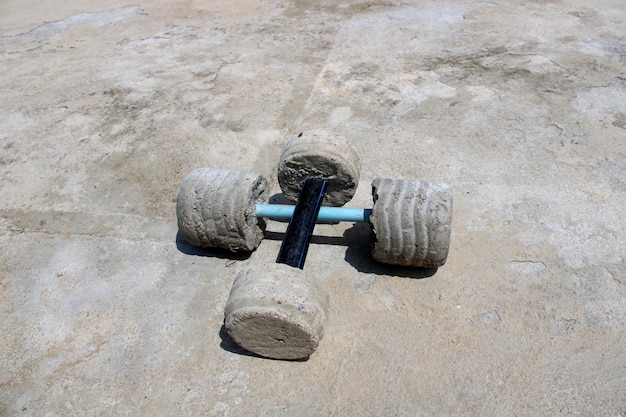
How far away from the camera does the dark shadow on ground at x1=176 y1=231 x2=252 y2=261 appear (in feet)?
13.3

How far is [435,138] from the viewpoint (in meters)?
5.27

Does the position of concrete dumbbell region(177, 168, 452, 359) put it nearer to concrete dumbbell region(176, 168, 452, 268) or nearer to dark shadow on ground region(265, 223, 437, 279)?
concrete dumbbell region(176, 168, 452, 268)

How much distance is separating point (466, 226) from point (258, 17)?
5817mm

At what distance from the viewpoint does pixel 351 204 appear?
4.56m

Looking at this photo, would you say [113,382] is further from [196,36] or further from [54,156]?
[196,36]

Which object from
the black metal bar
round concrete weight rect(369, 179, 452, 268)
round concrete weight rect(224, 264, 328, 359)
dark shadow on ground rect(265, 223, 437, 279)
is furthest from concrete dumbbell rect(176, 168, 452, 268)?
round concrete weight rect(224, 264, 328, 359)

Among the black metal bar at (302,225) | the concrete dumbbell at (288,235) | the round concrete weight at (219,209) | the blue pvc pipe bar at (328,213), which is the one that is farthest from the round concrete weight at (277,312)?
the blue pvc pipe bar at (328,213)

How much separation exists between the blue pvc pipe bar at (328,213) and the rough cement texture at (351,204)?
38 centimetres

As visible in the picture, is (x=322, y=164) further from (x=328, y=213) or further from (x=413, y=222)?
(x=413, y=222)

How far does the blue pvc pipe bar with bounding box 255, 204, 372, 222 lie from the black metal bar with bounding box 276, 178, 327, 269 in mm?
97

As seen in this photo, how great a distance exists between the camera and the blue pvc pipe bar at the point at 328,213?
3787 mm

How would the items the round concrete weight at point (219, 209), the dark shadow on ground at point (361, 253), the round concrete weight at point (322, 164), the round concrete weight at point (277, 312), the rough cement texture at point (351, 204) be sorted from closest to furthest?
the round concrete weight at point (277, 312), the rough cement texture at point (351, 204), the round concrete weight at point (219, 209), the dark shadow on ground at point (361, 253), the round concrete weight at point (322, 164)

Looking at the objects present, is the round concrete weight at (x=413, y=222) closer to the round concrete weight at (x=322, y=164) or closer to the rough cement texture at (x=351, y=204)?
the rough cement texture at (x=351, y=204)

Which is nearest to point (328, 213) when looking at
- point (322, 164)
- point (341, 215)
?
point (341, 215)
